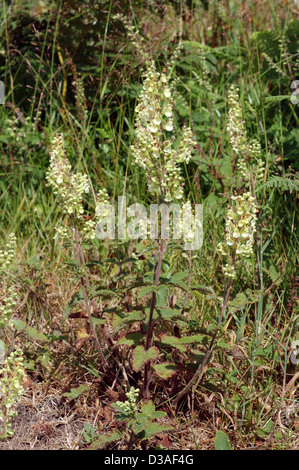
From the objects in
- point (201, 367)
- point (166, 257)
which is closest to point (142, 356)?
point (201, 367)

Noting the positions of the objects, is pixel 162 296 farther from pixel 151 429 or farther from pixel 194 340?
pixel 151 429

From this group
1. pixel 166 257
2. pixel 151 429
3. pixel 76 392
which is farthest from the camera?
pixel 166 257

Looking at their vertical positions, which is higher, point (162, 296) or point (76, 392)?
point (162, 296)

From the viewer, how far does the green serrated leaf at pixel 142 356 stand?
1884mm

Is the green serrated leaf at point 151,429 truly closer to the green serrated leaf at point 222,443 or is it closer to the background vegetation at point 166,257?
the background vegetation at point 166,257

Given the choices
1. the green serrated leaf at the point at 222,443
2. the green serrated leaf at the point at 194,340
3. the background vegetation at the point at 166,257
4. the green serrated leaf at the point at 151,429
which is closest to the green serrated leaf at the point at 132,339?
the background vegetation at the point at 166,257

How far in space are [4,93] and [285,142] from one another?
180cm

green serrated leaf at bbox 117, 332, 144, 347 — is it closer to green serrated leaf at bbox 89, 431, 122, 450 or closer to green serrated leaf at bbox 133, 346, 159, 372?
green serrated leaf at bbox 133, 346, 159, 372

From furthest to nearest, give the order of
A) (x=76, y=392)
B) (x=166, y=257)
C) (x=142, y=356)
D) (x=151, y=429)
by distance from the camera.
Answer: (x=166, y=257)
(x=76, y=392)
(x=142, y=356)
(x=151, y=429)

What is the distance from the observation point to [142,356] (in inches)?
75.9

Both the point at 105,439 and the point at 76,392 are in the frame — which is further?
the point at 76,392

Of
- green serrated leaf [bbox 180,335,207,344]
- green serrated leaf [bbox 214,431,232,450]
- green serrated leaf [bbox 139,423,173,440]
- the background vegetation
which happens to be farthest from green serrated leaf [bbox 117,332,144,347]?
green serrated leaf [bbox 214,431,232,450]
